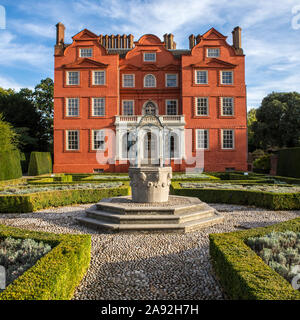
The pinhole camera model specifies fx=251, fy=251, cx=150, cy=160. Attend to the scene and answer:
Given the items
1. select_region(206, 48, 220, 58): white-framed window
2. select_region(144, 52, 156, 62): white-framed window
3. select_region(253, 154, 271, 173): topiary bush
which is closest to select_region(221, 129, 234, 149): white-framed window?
select_region(253, 154, 271, 173): topiary bush

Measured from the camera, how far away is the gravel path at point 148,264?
11.6 ft

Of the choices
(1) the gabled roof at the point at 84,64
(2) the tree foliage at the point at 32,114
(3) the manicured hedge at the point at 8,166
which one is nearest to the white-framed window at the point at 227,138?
(1) the gabled roof at the point at 84,64

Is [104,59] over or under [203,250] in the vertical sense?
over

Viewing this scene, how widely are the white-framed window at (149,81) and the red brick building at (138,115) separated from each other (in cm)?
295

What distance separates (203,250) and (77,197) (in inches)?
273

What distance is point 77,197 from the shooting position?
10656 mm

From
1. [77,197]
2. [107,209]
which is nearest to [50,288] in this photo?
[107,209]

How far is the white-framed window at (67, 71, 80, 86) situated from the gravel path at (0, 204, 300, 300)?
1849 centimetres

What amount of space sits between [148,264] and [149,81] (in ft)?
75.6

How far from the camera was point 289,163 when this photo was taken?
19.0 meters

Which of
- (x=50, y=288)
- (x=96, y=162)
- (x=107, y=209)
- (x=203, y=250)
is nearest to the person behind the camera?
(x=50, y=288)

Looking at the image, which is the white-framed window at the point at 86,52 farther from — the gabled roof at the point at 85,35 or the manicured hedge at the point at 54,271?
the manicured hedge at the point at 54,271

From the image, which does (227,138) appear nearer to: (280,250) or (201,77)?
(201,77)

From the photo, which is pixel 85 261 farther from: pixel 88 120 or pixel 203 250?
pixel 88 120
